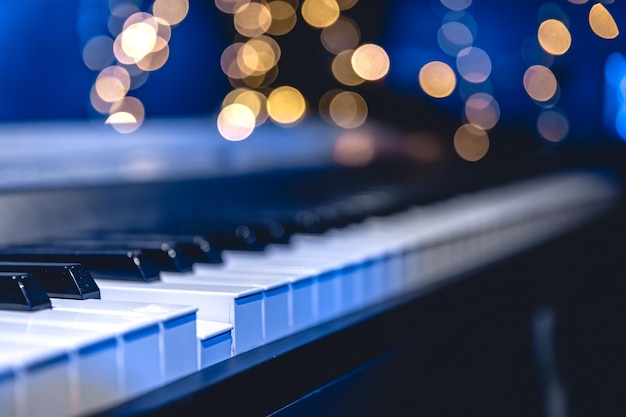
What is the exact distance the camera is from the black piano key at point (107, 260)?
69 centimetres

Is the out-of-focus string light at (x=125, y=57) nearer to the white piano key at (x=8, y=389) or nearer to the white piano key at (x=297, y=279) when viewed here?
the white piano key at (x=297, y=279)

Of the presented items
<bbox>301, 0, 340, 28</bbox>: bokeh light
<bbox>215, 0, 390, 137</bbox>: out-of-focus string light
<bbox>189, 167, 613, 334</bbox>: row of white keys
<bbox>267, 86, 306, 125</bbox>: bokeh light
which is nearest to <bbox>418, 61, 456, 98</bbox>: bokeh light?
<bbox>215, 0, 390, 137</bbox>: out-of-focus string light

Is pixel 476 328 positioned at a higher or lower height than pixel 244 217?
lower

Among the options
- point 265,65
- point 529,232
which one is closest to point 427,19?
point 265,65

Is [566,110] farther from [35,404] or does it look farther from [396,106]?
[35,404]

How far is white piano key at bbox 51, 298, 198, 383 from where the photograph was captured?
53 cm

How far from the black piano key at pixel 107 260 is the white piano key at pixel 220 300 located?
27 millimetres

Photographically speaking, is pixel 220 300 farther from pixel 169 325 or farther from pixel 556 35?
pixel 556 35

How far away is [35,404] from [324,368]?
13.8 inches

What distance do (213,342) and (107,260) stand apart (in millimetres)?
176

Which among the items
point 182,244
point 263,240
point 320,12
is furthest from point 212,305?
point 320,12

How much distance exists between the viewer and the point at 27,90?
1.17m

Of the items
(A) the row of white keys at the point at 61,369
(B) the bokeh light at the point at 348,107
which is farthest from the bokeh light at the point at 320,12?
(A) the row of white keys at the point at 61,369

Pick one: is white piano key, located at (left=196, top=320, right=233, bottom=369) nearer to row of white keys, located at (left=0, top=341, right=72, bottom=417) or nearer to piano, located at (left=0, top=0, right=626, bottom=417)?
piano, located at (left=0, top=0, right=626, bottom=417)
